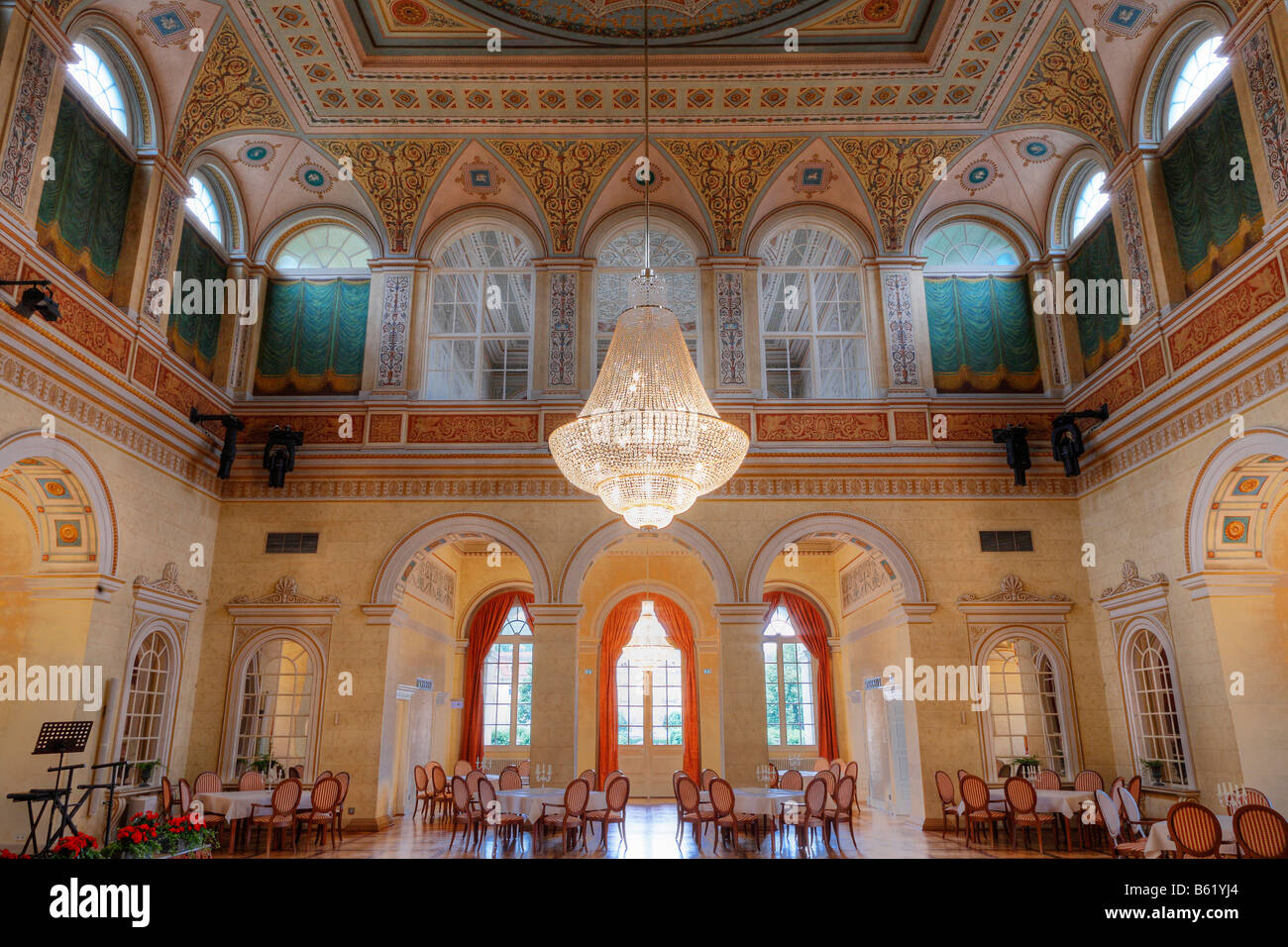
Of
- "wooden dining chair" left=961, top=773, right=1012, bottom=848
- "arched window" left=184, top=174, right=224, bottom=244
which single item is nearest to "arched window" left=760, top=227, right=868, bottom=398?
"wooden dining chair" left=961, top=773, right=1012, bottom=848

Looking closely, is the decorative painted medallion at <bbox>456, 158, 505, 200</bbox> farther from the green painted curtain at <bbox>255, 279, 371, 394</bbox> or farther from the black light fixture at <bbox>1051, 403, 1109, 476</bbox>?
the black light fixture at <bbox>1051, 403, 1109, 476</bbox>

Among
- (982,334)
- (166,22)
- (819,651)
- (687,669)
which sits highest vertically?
(166,22)

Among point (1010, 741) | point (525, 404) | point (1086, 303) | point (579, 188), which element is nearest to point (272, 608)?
point (525, 404)

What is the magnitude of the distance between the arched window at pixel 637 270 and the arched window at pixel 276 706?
5.69m

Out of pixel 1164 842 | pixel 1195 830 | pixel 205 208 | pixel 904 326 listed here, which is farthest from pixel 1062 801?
pixel 205 208

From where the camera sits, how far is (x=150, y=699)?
9.24m

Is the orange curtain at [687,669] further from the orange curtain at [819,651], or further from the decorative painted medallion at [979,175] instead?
the decorative painted medallion at [979,175]

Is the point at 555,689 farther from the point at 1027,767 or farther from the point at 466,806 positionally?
the point at 1027,767

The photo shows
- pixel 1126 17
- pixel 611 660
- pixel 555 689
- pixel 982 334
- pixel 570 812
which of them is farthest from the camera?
pixel 611 660

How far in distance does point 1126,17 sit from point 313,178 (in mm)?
10138

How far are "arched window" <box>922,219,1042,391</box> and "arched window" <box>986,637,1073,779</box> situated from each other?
3.65 meters

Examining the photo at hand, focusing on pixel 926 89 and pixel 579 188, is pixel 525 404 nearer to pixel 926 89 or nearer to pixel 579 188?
pixel 579 188

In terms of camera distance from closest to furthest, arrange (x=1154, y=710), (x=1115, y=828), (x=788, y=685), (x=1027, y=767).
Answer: (x=1115, y=828) < (x=1154, y=710) < (x=1027, y=767) < (x=788, y=685)
